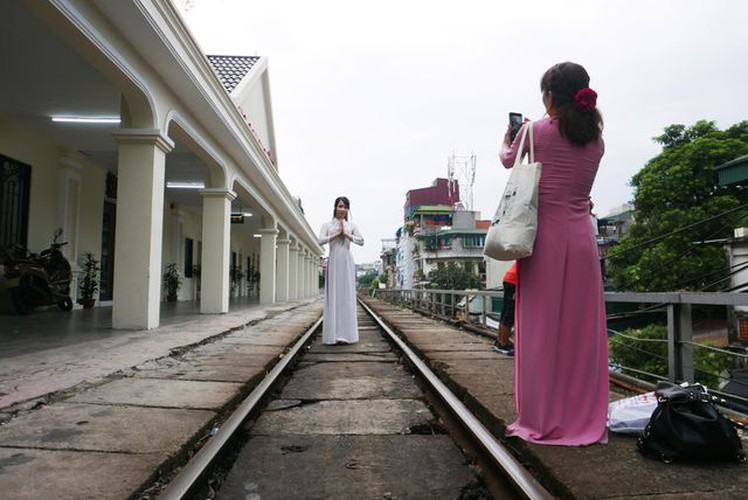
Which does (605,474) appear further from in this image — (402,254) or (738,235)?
(402,254)

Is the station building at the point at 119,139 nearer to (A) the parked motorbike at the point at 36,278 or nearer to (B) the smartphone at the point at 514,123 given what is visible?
(A) the parked motorbike at the point at 36,278

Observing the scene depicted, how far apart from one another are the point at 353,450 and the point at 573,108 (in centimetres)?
A: 189

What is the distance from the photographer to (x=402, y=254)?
245ft

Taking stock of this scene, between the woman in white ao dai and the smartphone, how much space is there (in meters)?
3.85

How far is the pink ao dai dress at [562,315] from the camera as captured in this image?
2252 millimetres

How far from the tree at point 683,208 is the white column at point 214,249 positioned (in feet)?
48.9

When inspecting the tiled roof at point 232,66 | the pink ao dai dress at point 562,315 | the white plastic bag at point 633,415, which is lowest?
the white plastic bag at point 633,415

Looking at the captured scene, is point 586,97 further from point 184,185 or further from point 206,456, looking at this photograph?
point 184,185

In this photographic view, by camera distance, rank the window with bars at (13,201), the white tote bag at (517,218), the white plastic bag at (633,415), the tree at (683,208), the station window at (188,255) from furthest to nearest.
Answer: the tree at (683,208) → the station window at (188,255) → the window with bars at (13,201) → the white plastic bag at (633,415) → the white tote bag at (517,218)

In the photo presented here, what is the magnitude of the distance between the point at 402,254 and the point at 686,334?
71.9 meters

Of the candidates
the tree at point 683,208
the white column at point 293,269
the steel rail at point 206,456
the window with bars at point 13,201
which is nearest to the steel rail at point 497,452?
the steel rail at point 206,456

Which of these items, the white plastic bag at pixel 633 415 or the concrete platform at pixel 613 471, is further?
the white plastic bag at pixel 633 415

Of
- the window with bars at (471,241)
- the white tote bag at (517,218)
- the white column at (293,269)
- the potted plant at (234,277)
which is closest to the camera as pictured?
the white tote bag at (517,218)

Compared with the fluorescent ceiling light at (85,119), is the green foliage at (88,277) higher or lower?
lower
